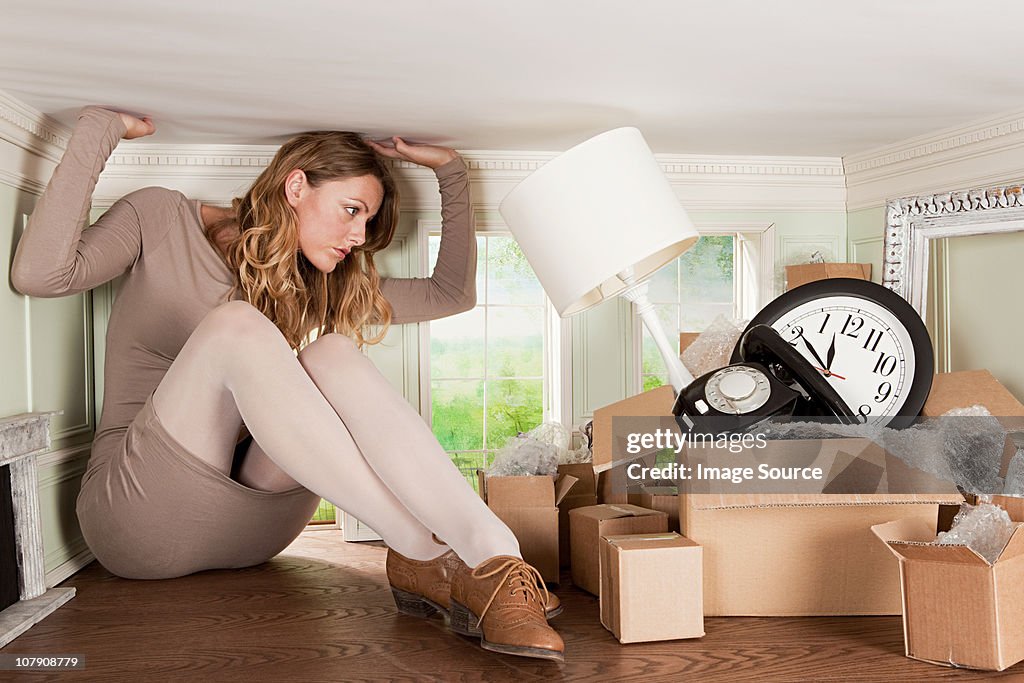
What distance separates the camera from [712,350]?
8.20 ft

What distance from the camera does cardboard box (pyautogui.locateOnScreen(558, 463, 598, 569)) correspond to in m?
2.41

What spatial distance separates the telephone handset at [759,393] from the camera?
81.7 inches

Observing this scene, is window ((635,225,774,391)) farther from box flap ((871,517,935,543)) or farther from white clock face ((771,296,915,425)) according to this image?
box flap ((871,517,935,543))

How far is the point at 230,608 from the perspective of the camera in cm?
204

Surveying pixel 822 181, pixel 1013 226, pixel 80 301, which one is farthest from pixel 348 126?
pixel 1013 226

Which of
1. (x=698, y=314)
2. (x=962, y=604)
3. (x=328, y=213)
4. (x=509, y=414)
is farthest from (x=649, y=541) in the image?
(x=698, y=314)

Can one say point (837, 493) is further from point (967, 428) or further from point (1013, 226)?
point (1013, 226)

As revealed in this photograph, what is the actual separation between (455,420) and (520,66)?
279 centimetres

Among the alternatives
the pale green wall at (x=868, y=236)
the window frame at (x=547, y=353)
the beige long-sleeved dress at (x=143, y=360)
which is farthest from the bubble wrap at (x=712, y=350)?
the beige long-sleeved dress at (x=143, y=360)

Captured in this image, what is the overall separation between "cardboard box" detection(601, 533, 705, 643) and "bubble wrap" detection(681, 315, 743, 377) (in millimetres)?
838

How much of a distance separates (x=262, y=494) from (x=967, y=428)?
1776mm

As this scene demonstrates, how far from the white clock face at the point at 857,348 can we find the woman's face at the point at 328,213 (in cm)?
127

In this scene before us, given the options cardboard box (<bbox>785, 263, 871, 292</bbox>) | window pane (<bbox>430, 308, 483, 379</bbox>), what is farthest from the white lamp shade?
window pane (<bbox>430, 308, 483, 379</bbox>)

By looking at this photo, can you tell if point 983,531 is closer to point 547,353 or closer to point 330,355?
point 330,355
